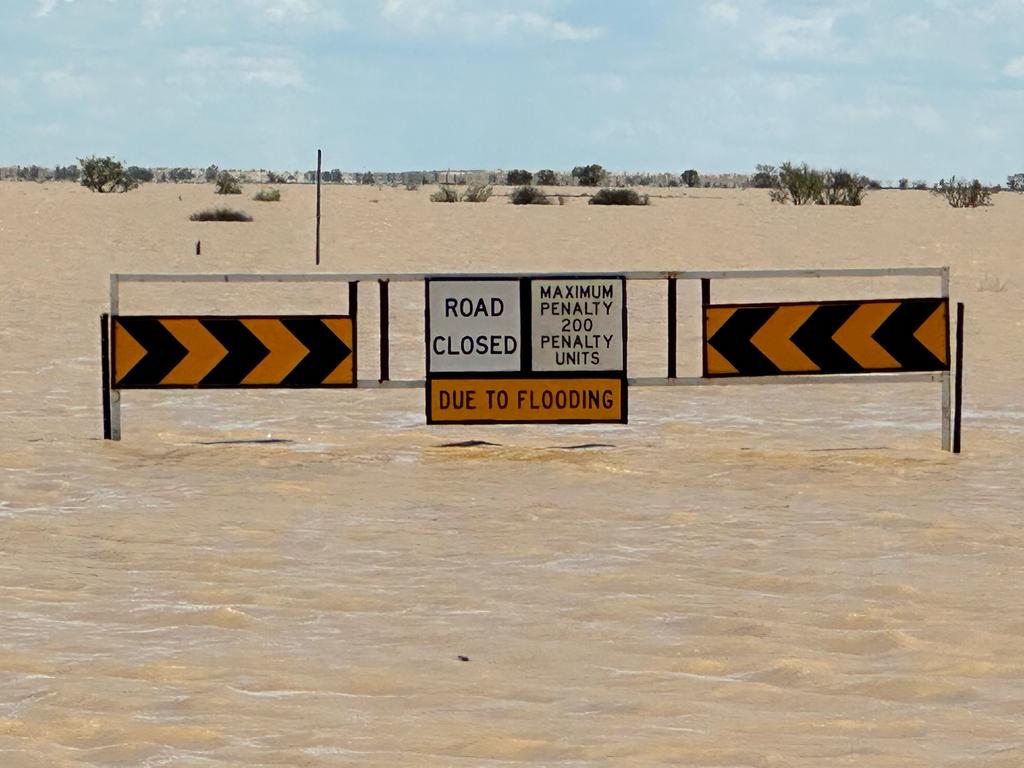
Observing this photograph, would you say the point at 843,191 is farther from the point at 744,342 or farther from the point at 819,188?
the point at 744,342

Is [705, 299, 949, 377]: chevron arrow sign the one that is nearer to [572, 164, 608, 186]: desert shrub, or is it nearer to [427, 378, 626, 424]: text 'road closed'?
[427, 378, 626, 424]: text 'road closed'

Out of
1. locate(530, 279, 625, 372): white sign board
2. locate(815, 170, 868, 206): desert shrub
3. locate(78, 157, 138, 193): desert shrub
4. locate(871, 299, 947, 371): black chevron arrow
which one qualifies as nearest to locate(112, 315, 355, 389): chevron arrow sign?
locate(530, 279, 625, 372): white sign board

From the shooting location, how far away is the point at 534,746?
18.7 feet

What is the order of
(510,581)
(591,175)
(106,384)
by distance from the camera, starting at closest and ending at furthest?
(510,581) → (106,384) → (591,175)

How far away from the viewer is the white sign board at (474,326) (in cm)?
1284

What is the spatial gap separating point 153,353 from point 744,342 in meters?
4.20

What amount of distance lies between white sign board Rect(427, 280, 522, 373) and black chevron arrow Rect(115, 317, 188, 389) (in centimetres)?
180

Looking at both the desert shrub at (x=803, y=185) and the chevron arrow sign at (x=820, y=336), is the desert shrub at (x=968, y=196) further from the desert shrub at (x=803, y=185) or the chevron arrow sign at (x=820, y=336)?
the chevron arrow sign at (x=820, y=336)

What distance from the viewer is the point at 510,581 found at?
8.38 metres

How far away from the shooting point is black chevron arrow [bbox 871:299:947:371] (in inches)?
502

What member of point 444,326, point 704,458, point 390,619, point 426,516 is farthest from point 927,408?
point 390,619

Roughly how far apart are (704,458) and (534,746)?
686 centimetres

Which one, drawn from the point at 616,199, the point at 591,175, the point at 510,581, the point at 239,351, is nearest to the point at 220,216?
the point at 616,199

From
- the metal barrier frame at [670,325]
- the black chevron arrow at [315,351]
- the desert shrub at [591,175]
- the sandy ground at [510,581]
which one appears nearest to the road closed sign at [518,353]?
the metal barrier frame at [670,325]
